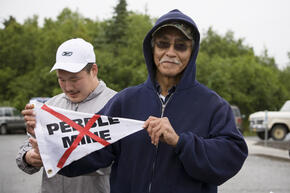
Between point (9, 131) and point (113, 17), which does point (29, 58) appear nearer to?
point (113, 17)

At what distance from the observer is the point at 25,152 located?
118 inches

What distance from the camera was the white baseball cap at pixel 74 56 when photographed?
309cm

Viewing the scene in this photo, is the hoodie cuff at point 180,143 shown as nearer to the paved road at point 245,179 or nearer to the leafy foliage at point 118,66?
the paved road at point 245,179

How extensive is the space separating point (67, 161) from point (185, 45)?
1040 millimetres

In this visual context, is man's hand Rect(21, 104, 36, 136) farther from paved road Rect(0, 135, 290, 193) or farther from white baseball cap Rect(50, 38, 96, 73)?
paved road Rect(0, 135, 290, 193)

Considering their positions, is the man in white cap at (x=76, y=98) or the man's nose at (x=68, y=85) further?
the man's nose at (x=68, y=85)

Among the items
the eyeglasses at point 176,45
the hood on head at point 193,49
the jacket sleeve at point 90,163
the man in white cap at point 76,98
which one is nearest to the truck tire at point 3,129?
the man in white cap at point 76,98

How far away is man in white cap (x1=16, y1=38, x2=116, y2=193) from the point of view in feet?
9.87

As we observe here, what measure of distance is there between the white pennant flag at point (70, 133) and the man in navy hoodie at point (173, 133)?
2.2 inches

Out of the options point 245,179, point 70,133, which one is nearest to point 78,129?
point 70,133

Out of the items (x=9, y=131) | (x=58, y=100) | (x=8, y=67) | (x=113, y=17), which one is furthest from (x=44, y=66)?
(x=58, y=100)

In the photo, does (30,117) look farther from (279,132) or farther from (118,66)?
(118,66)

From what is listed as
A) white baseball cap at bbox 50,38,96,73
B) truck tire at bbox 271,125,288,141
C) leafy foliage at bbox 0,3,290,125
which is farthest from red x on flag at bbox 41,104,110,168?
leafy foliage at bbox 0,3,290,125

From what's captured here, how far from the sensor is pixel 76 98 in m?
3.25
